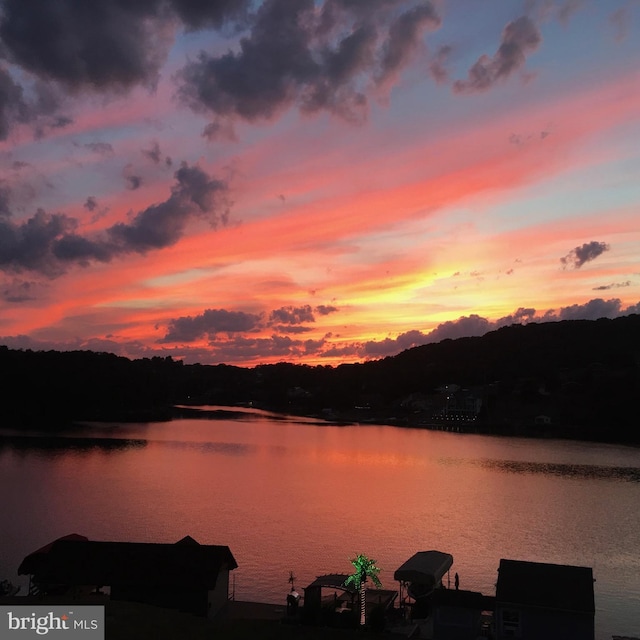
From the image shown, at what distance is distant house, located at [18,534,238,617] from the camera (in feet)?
102

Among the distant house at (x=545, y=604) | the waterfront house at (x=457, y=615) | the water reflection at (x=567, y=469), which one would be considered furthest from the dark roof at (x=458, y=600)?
the water reflection at (x=567, y=469)

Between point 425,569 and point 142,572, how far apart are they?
52.2 feet

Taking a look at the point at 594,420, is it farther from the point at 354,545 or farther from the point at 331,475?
the point at 354,545

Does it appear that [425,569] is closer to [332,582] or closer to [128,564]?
[332,582]

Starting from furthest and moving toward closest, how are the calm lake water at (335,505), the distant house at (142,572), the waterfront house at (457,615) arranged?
1. the calm lake water at (335,505)
2. the distant house at (142,572)
3. the waterfront house at (457,615)

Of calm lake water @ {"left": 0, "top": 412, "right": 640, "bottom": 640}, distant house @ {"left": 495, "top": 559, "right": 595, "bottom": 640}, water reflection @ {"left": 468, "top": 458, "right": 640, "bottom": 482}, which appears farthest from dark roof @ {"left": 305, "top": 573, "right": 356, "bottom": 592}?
water reflection @ {"left": 468, "top": 458, "right": 640, "bottom": 482}

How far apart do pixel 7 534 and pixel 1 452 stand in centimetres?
5861

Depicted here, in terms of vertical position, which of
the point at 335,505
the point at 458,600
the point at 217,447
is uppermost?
the point at 458,600

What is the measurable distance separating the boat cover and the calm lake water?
3.14 m

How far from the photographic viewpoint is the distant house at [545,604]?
26750mm

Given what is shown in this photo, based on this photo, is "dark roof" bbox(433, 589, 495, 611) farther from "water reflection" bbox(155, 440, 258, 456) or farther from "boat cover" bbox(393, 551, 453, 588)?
"water reflection" bbox(155, 440, 258, 456)

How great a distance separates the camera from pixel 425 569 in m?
37.9

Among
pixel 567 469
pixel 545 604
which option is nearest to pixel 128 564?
pixel 545 604

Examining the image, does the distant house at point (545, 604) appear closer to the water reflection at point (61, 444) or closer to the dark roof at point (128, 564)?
the dark roof at point (128, 564)
